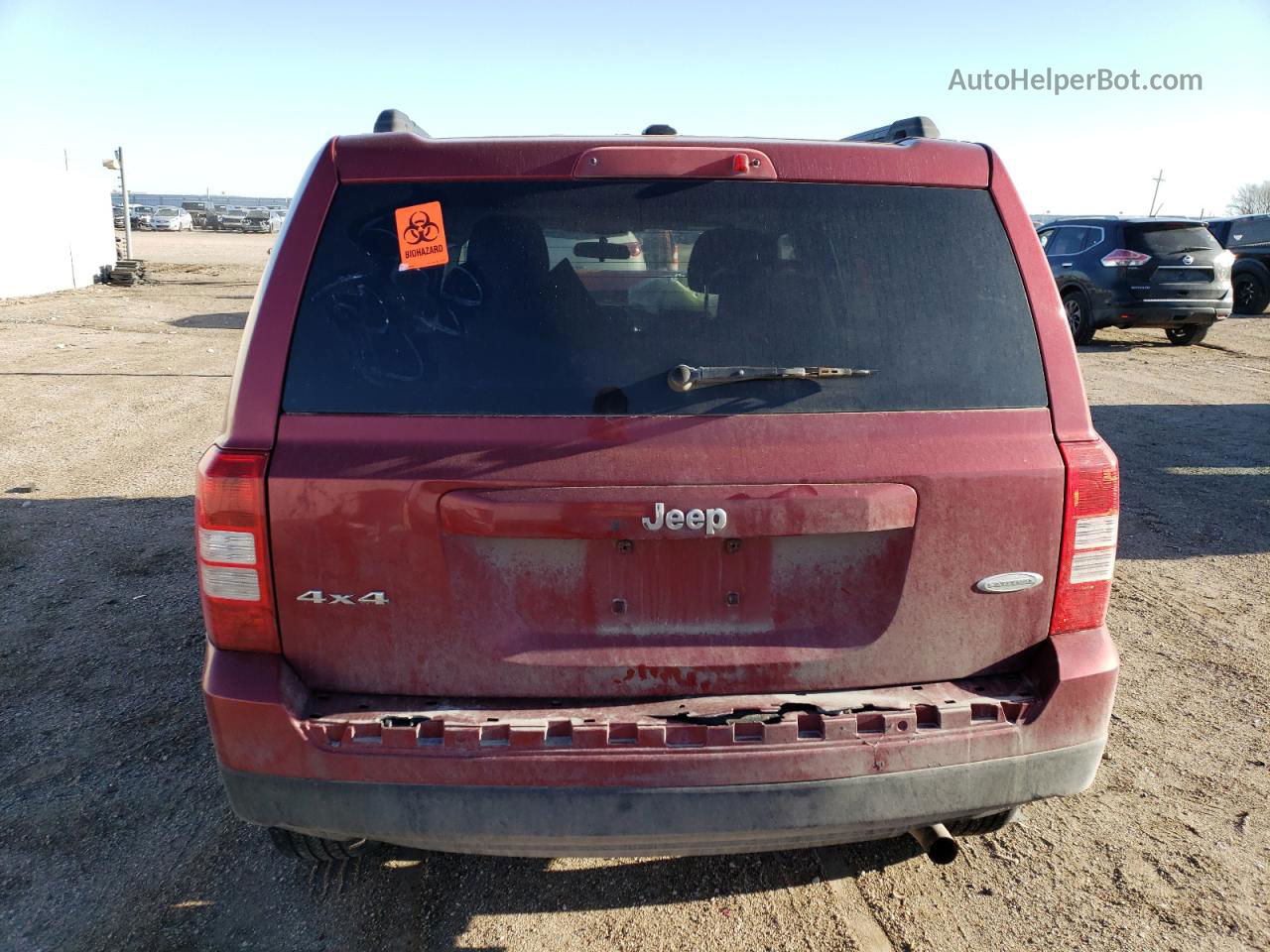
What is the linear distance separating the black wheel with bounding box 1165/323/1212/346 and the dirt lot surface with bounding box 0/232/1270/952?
11.1m

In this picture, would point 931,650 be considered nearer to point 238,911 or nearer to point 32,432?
point 238,911

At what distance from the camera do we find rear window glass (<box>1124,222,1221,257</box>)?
47.4 feet

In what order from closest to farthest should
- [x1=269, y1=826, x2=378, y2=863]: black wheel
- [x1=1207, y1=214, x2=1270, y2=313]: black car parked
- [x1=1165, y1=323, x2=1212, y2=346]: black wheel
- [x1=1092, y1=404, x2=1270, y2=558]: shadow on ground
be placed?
[x1=269, y1=826, x2=378, y2=863]: black wheel → [x1=1092, y1=404, x2=1270, y2=558]: shadow on ground → [x1=1165, y1=323, x2=1212, y2=346]: black wheel → [x1=1207, y1=214, x2=1270, y2=313]: black car parked

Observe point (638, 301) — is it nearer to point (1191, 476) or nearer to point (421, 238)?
point (421, 238)

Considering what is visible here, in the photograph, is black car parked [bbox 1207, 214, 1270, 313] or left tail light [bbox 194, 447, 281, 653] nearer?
left tail light [bbox 194, 447, 281, 653]

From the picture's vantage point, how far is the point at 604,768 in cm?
215

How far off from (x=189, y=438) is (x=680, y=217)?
7684 mm

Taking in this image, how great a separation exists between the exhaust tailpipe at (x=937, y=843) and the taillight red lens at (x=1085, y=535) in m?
0.60

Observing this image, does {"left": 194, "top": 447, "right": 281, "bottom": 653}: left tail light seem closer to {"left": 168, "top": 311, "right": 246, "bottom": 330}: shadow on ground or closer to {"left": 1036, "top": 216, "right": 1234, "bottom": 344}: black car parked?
{"left": 1036, "top": 216, "right": 1234, "bottom": 344}: black car parked

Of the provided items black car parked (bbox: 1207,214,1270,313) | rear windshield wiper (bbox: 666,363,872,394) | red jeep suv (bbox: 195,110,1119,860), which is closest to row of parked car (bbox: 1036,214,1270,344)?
black car parked (bbox: 1207,214,1270,313)

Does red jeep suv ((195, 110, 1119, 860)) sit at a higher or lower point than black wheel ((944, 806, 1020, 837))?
higher

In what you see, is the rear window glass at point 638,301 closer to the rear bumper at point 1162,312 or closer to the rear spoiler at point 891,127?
the rear spoiler at point 891,127

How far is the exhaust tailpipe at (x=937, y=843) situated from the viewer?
96.0 inches

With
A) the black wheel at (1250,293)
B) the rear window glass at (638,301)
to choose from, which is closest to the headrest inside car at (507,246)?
the rear window glass at (638,301)
